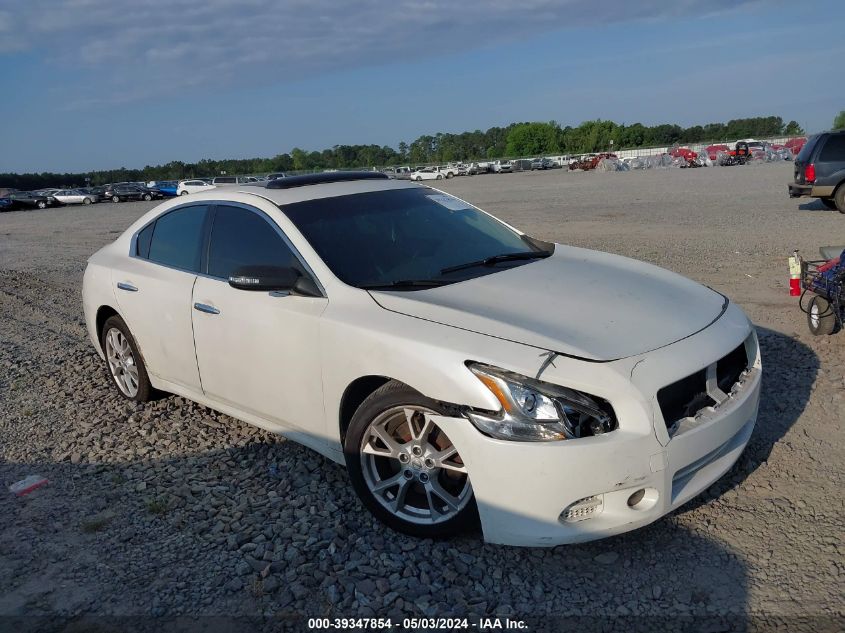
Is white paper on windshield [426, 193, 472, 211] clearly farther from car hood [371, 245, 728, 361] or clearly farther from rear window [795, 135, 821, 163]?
rear window [795, 135, 821, 163]

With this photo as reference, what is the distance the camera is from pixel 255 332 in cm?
409

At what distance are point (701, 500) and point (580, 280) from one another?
129cm

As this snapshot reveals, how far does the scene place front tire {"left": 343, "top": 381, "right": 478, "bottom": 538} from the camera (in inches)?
130

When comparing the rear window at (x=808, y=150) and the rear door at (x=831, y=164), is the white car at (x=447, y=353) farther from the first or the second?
the rear window at (x=808, y=150)

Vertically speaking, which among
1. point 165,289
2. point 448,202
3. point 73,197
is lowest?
point 73,197

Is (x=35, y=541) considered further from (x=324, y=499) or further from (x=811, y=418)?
(x=811, y=418)

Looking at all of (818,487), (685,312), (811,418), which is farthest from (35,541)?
(811,418)

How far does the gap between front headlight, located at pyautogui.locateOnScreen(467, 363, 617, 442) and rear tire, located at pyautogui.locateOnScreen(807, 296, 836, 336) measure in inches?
156

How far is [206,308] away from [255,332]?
51 centimetres

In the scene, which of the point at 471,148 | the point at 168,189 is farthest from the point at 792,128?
the point at 168,189

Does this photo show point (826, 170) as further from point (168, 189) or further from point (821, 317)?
point (168, 189)

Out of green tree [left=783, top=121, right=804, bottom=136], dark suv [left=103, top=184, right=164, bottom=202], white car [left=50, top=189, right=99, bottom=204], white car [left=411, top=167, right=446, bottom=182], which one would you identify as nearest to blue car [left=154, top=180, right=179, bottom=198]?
dark suv [left=103, top=184, right=164, bottom=202]

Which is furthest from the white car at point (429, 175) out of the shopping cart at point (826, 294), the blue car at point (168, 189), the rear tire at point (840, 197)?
the shopping cart at point (826, 294)

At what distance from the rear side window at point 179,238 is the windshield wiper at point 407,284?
1.42 meters
